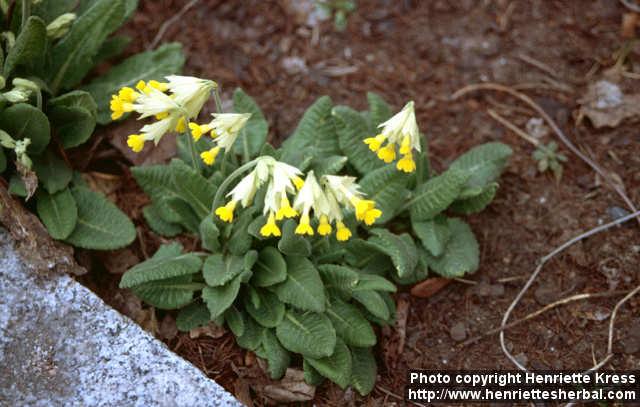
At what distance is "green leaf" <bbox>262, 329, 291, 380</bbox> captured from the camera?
364 cm

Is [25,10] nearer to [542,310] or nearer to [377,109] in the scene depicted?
[377,109]

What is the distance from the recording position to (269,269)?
3730 mm

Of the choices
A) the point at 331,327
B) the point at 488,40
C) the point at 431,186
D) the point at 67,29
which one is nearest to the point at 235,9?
the point at 67,29

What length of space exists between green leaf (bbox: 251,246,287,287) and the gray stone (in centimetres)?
60

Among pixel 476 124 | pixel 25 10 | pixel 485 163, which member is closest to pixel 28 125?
pixel 25 10

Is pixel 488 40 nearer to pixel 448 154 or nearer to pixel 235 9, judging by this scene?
pixel 448 154

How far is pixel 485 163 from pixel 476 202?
29 cm

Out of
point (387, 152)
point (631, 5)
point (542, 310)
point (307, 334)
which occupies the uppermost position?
point (387, 152)

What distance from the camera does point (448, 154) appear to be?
4.66 metres

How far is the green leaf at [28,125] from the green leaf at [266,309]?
4.58 feet

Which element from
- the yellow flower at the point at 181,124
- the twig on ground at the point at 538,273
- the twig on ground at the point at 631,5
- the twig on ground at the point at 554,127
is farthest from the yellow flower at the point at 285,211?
the twig on ground at the point at 631,5

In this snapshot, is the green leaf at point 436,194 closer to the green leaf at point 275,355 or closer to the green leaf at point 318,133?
the green leaf at point 318,133

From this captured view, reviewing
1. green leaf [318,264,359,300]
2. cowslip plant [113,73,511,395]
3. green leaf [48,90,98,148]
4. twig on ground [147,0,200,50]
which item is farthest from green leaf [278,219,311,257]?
twig on ground [147,0,200,50]

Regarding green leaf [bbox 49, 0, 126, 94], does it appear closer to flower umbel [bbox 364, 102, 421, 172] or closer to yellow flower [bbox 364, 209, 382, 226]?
flower umbel [bbox 364, 102, 421, 172]
